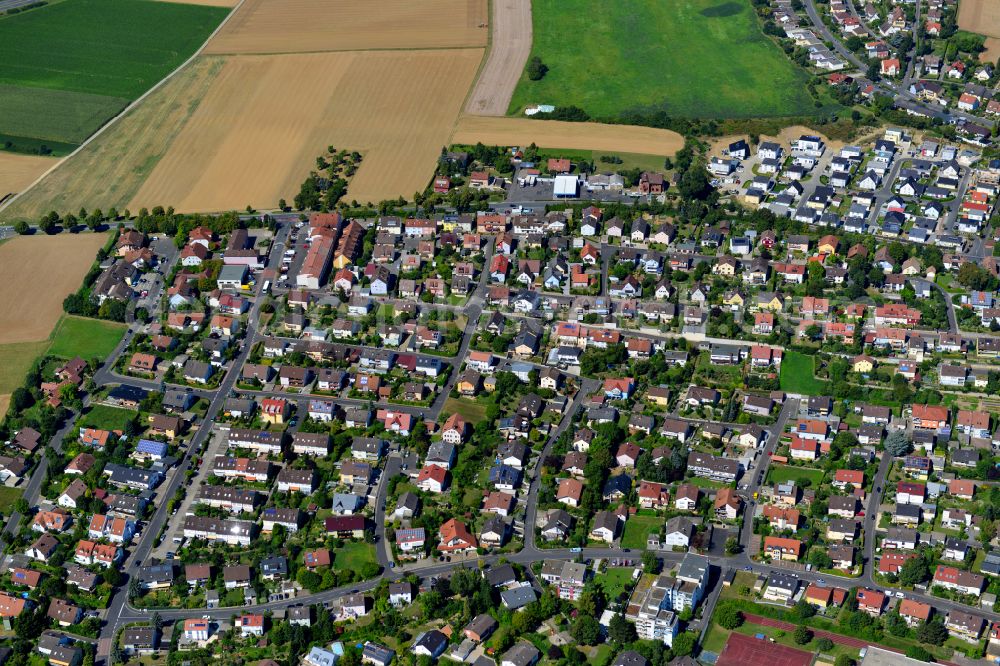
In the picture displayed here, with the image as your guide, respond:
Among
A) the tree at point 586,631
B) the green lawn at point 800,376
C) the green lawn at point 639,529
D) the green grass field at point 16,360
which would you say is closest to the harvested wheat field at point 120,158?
the green grass field at point 16,360

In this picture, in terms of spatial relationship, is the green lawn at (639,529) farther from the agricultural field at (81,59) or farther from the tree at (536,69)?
the agricultural field at (81,59)

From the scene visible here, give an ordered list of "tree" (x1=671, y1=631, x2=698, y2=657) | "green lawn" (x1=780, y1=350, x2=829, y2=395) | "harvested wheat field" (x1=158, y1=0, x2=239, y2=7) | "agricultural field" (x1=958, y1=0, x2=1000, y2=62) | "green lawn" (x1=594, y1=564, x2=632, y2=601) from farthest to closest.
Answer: "harvested wheat field" (x1=158, y1=0, x2=239, y2=7) → "agricultural field" (x1=958, y1=0, x2=1000, y2=62) → "green lawn" (x1=780, y1=350, x2=829, y2=395) → "green lawn" (x1=594, y1=564, x2=632, y2=601) → "tree" (x1=671, y1=631, x2=698, y2=657)

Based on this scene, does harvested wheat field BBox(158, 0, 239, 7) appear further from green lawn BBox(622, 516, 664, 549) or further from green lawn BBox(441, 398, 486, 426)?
green lawn BBox(622, 516, 664, 549)

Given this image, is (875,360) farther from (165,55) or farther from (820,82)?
(165,55)

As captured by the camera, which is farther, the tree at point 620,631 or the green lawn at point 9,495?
the green lawn at point 9,495

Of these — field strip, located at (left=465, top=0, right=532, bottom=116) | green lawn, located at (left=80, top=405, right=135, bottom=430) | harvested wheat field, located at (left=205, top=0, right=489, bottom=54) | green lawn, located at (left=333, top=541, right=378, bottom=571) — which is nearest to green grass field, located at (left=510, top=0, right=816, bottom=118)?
field strip, located at (left=465, top=0, right=532, bottom=116)

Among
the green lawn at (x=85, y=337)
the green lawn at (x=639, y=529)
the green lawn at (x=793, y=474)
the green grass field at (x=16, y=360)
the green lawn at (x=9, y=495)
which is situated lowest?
the green lawn at (x=793, y=474)
